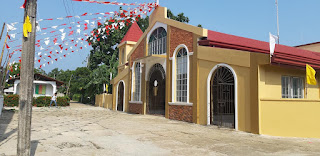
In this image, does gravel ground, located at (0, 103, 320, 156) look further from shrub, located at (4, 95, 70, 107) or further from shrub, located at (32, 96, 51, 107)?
shrub, located at (32, 96, 51, 107)

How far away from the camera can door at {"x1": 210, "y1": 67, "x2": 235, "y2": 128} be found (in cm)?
1049

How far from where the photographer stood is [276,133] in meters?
8.77

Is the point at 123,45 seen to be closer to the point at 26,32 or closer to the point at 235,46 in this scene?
the point at 235,46

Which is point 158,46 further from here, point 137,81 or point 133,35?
point 133,35

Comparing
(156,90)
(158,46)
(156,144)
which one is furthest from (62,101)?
(156,144)

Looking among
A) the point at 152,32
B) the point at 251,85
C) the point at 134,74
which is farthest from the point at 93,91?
the point at 251,85

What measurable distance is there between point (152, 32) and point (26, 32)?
39.0 feet

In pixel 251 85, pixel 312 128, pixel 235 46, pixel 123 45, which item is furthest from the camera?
pixel 123 45

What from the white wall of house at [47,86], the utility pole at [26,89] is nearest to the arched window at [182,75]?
the utility pole at [26,89]

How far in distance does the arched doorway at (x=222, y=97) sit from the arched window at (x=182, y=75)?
1861 mm

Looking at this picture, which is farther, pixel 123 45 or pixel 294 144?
pixel 123 45

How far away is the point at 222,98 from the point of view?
1083cm

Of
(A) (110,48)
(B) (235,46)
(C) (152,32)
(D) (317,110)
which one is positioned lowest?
(D) (317,110)

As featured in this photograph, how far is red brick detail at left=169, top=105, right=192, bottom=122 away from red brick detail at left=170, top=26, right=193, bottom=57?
114 inches
